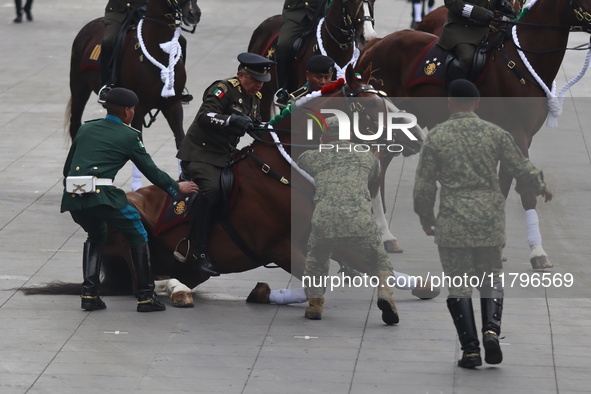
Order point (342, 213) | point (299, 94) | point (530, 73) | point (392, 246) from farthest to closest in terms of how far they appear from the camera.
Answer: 1. point (392, 246)
2. point (530, 73)
3. point (299, 94)
4. point (342, 213)

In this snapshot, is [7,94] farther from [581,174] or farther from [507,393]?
[507,393]

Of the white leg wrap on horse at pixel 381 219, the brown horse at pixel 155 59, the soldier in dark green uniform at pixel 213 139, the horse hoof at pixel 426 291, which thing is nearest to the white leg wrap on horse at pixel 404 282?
the horse hoof at pixel 426 291

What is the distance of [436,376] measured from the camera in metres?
8.86

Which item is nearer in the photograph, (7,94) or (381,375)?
(381,375)

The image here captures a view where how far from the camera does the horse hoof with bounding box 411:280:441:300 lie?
10777mm

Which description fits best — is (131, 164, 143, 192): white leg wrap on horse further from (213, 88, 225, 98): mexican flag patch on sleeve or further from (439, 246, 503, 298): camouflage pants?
(439, 246, 503, 298): camouflage pants

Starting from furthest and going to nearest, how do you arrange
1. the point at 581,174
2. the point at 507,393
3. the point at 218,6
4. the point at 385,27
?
the point at 218,6
the point at 385,27
the point at 581,174
the point at 507,393

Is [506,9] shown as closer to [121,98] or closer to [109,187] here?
[121,98]

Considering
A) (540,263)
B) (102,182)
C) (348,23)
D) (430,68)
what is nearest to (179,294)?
(102,182)

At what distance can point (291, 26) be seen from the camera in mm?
14891

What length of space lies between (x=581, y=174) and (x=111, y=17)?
599cm

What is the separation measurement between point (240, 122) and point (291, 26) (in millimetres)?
4909

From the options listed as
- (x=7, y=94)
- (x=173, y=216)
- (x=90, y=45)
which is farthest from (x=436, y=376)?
(x=7, y=94)

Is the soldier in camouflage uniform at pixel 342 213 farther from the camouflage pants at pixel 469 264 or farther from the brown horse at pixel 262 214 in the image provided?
the camouflage pants at pixel 469 264
